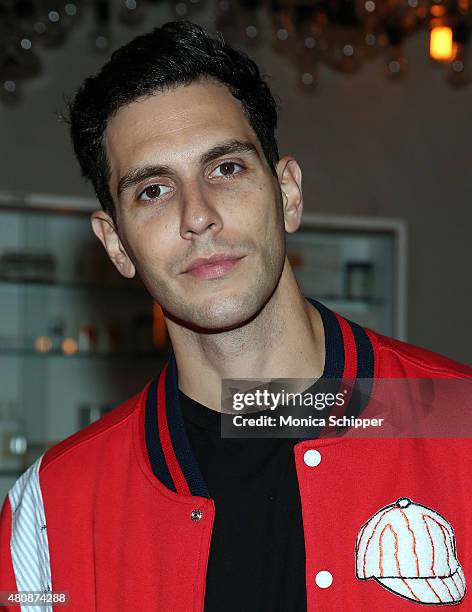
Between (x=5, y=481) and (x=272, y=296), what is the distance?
278cm

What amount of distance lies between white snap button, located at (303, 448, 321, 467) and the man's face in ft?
0.77

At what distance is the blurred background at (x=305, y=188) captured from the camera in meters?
3.79

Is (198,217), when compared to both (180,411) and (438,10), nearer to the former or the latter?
(180,411)

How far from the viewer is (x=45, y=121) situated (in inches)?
173

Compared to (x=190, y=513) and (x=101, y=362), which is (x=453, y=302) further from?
(x=190, y=513)

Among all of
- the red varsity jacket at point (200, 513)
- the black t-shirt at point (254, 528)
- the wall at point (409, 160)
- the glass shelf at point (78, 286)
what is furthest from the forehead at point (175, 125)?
the wall at point (409, 160)

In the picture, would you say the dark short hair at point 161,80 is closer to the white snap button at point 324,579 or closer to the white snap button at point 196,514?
the white snap button at point 196,514

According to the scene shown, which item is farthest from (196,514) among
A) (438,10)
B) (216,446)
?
(438,10)

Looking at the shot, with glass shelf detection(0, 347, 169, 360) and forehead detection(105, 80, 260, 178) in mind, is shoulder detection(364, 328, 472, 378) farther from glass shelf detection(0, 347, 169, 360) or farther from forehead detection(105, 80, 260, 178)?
glass shelf detection(0, 347, 169, 360)

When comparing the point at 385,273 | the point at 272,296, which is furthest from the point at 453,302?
the point at 272,296

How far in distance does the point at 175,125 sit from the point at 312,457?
58 centimetres

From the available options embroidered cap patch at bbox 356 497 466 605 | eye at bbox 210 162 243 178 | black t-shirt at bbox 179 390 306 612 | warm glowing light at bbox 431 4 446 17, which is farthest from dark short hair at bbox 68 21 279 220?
warm glowing light at bbox 431 4 446 17

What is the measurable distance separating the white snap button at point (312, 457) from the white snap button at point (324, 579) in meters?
0.16

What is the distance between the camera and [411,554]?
1548 mm
